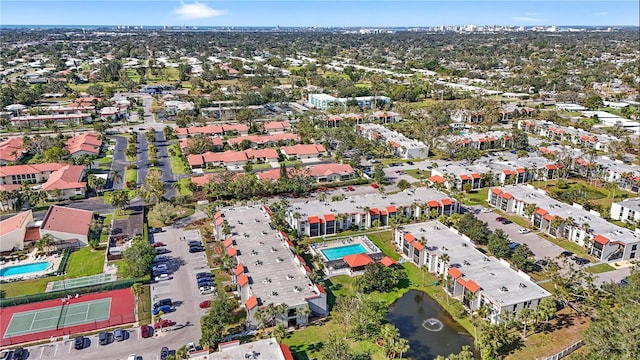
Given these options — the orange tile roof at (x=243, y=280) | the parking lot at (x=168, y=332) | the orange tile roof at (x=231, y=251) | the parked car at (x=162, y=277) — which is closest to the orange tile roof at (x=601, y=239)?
the orange tile roof at (x=243, y=280)

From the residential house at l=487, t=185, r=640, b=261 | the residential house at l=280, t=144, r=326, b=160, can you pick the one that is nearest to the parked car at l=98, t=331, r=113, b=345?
the residential house at l=487, t=185, r=640, b=261

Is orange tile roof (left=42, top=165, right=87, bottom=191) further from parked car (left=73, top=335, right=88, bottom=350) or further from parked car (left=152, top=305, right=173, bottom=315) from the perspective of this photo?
parked car (left=73, top=335, right=88, bottom=350)

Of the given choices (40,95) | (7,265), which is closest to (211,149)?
(7,265)

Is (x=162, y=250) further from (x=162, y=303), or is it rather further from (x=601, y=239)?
(x=601, y=239)

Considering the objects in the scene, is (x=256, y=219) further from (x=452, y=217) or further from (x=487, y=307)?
(x=487, y=307)

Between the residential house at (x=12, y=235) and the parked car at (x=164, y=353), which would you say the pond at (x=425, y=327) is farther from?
the residential house at (x=12, y=235)
